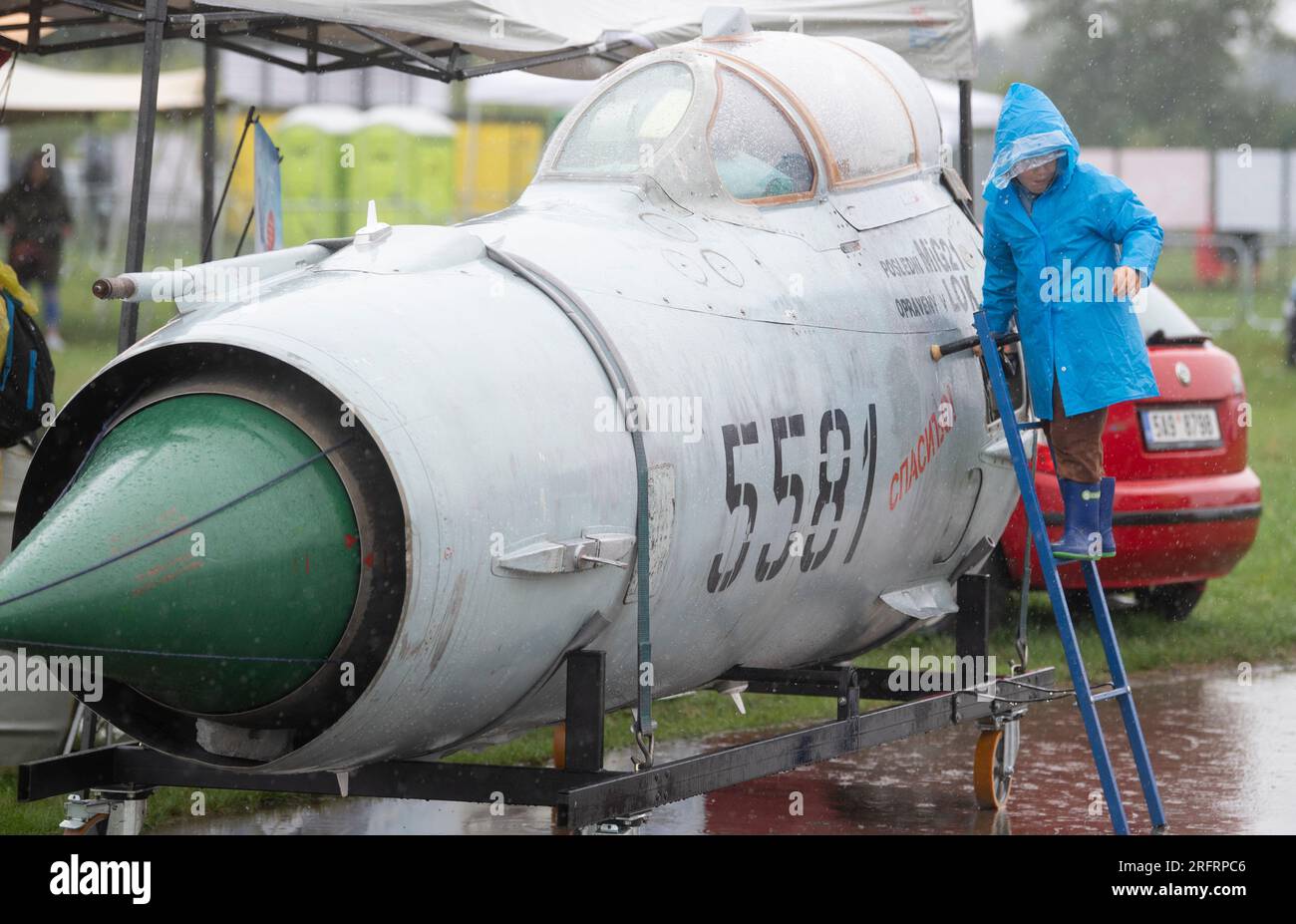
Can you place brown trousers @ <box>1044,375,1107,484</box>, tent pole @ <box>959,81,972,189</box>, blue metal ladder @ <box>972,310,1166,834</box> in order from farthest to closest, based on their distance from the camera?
1. tent pole @ <box>959,81,972,189</box>
2. brown trousers @ <box>1044,375,1107,484</box>
3. blue metal ladder @ <box>972,310,1166,834</box>

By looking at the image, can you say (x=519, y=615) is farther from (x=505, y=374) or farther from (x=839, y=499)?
(x=839, y=499)

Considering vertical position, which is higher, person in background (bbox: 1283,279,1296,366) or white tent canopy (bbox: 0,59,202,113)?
white tent canopy (bbox: 0,59,202,113)

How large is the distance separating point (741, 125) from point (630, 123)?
346mm

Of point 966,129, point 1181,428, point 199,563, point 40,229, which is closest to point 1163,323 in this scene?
point 1181,428

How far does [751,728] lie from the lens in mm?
8078

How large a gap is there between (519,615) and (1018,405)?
9.34ft

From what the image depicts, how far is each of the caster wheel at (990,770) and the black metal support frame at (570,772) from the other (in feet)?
3.97

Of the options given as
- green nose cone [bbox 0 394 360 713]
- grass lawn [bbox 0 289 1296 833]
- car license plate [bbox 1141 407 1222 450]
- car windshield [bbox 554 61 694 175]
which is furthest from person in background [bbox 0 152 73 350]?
green nose cone [bbox 0 394 360 713]

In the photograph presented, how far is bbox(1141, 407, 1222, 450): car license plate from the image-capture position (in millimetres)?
8930

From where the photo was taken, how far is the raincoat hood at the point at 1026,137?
226 inches

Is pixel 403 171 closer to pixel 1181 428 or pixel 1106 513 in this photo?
pixel 1181 428

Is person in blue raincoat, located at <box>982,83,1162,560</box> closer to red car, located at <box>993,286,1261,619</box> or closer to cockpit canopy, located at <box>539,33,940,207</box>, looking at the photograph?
cockpit canopy, located at <box>539,33,940,207</box>

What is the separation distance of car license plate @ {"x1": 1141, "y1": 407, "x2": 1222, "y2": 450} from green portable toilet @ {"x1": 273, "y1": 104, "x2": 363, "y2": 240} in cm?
1978
